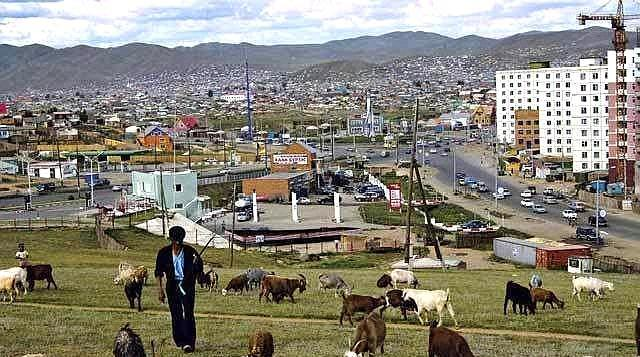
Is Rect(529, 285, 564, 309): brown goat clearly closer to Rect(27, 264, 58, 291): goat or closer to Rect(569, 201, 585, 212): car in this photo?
Rect(27, 264, 58, 291): goat

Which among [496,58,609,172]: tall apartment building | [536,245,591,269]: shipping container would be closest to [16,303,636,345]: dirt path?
[536,245,591,269]: shipping container

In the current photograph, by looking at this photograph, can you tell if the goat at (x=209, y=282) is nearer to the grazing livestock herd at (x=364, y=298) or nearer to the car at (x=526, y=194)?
the grazing livestock herd at (x=364, y=298)

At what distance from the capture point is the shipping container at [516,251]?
159ft

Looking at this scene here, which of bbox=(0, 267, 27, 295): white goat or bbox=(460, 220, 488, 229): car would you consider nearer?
bbox=(0, 267, 27, 295): white goat

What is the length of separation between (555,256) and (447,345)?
33269mm

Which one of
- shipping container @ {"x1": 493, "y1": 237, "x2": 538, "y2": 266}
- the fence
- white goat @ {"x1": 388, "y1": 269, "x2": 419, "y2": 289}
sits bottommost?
the fence

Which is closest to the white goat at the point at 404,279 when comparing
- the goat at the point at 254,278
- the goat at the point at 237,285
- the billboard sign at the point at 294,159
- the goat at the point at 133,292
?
the goat at the point at 254,278

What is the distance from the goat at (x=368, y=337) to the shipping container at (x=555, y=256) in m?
31.6

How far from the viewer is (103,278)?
27609 millimetres

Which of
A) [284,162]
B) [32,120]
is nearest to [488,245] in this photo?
[284,162]

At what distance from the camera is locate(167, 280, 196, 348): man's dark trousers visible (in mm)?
14938

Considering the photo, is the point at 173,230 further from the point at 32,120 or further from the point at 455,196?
the point at 32,120

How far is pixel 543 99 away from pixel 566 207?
47.4 meters

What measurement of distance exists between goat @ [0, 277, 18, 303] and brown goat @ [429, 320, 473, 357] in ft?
37.0
